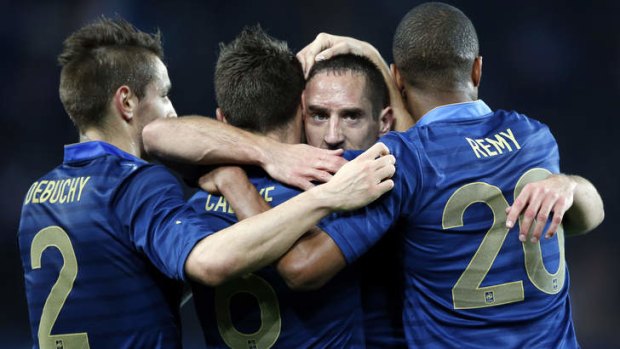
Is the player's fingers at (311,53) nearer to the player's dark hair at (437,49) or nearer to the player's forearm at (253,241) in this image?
the player's dark hair at (437,49)

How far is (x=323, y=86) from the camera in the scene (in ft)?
12.3

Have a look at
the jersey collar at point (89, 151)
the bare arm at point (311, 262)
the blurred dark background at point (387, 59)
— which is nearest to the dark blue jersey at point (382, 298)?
the bare arm at point (311, 262)

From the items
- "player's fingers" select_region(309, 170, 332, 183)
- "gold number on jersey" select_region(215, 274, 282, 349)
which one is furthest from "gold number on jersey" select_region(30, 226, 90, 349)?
"player's fingers" select_region(309, 170, 332, 183)

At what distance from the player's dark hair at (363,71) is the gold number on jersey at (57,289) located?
4.27 ft

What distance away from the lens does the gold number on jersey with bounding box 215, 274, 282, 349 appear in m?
3.27

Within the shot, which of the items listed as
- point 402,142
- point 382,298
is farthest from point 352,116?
point 382,298

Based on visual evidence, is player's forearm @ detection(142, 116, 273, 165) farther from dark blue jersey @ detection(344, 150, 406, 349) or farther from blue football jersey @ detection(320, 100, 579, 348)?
dark blue jersey @ detection(344, 150, 406, 349)

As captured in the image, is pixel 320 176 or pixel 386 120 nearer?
pixel 320 176

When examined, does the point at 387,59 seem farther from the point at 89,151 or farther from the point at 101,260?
the point at 101,260

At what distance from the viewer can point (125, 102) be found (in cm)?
371

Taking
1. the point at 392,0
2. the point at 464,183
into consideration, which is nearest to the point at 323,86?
the point at 464,183

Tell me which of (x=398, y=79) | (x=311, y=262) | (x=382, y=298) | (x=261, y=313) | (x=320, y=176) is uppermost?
(x=398, y=79)

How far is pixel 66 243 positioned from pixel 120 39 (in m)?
0.99

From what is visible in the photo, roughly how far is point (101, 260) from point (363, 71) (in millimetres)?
1428
